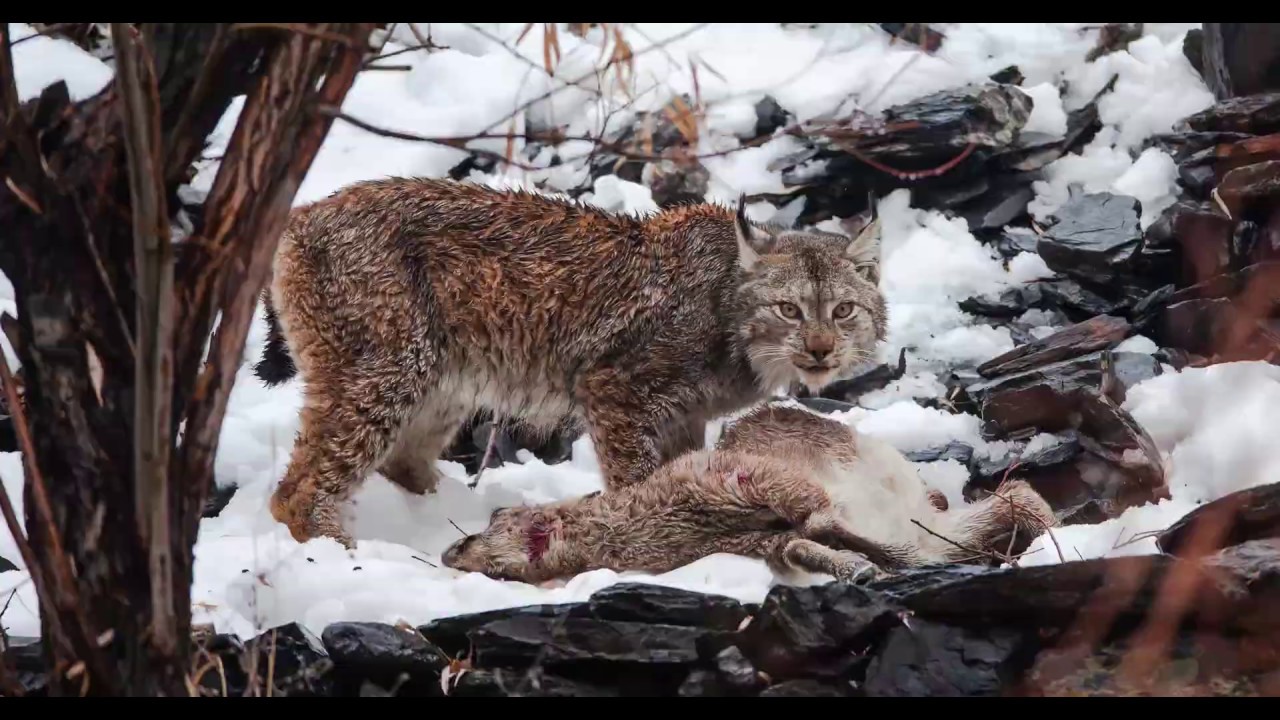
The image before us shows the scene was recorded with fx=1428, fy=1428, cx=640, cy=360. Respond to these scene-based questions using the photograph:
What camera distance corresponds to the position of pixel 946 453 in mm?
7152

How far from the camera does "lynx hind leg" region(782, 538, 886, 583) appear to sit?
16.1 feet

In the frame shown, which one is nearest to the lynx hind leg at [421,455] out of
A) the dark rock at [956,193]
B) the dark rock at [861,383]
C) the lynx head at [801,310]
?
the lynx head at [801,310]

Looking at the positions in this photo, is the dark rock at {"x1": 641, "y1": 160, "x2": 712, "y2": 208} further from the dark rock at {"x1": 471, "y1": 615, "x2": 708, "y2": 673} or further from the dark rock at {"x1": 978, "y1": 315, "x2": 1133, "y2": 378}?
the dark rock at {"x1": 471, "y1": 615, "x2": 708, "y2": 673}

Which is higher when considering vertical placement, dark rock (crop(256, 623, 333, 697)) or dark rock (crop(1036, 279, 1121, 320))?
dark rock (crop(1036, 279, 1121, 320))

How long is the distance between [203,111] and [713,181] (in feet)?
22.2

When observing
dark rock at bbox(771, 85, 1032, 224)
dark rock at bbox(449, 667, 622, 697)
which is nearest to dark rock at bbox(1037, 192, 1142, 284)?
dark rock at bbox(771, 85, 1032, 224)

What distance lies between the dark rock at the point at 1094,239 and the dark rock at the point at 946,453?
6.44ft

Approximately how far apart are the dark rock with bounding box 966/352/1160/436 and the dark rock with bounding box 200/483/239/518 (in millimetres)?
3779

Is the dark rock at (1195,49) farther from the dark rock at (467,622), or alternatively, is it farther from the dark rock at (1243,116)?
the dark rock at (467,622)

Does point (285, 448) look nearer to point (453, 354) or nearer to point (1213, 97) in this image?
point (453, 354)

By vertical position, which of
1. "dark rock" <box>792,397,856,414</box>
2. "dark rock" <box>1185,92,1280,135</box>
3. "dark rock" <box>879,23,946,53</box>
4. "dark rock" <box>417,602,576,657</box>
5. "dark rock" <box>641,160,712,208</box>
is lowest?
"dark rock" <box>417,602,576,657</box>

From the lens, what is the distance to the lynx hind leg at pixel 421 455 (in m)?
7.02

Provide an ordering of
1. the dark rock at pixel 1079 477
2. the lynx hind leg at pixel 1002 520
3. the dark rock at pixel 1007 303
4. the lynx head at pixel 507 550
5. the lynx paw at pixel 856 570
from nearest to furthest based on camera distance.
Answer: the lynx paw at pixel 856 570 → the lynx hind leg at pixel 1002 520 → the lynx head at pixel 507 550 → the dark rock at pixel 1079 477 → the dark rock at pixel 1007 303

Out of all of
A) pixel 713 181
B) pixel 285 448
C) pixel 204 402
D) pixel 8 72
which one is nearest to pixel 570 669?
pixel 204 402
